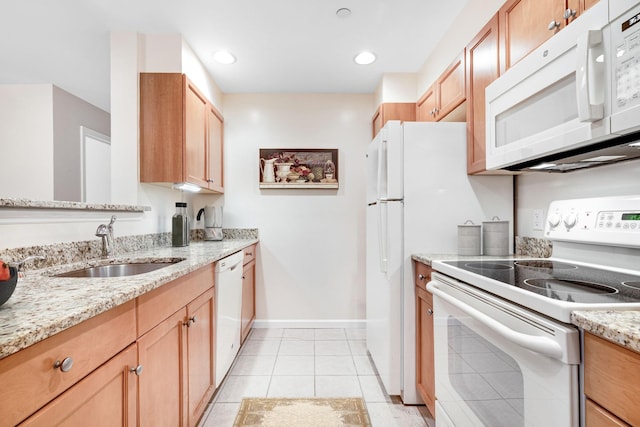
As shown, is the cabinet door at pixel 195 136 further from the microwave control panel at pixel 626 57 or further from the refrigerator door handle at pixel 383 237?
the microwave control panel at pixel 626 57

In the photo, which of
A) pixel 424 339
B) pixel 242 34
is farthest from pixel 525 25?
pixel 242 34

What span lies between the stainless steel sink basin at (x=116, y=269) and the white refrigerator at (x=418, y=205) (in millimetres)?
1351

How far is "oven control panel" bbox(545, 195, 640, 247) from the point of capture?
1065 millimetres

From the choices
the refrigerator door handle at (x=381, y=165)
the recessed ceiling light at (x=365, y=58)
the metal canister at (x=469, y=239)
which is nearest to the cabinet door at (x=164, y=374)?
the refrigerator door handle at (x=381, y=165)

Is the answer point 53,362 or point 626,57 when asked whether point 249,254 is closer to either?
point 53,362

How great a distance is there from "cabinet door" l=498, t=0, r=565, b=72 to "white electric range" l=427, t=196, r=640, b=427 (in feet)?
2.26

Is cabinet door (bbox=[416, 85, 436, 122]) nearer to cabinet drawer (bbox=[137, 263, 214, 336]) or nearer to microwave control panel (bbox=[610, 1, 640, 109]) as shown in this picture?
microwave control panel (bbox=[610, 1, 640, 109])

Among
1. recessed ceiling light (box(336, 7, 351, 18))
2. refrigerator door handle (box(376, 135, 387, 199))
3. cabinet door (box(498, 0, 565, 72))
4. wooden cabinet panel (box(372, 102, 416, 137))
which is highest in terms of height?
recessed ceiling light (box(336, 7, 351, 18))

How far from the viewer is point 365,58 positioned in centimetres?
253

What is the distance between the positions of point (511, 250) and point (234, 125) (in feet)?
8.92

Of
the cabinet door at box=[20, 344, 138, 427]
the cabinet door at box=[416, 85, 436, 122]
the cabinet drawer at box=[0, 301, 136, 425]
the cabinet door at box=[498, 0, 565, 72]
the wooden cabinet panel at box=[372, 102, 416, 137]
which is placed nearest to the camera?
the cabinet drawer at box=[0, 301, 136, 425]

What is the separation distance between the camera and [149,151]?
2.15m

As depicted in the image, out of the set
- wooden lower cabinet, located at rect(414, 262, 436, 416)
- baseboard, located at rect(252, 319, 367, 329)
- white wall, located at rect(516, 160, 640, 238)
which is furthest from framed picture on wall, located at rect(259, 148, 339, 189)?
white wall, located at rect(516, 160, 640, 238)

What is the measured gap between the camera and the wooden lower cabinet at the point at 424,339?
5.26ft
